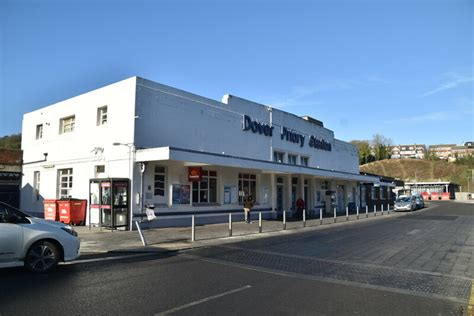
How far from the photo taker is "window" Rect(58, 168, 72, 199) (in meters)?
23.0

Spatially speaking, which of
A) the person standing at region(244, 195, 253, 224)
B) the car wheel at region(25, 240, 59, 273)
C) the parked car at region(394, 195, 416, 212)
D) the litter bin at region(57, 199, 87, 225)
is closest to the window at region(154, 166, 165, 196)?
the litter bin at region(57, 199, 87, 225)

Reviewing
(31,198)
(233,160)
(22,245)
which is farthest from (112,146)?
(22,245)

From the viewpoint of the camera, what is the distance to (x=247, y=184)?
25.6 meters

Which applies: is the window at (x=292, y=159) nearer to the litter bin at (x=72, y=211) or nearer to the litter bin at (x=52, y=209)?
the litter bin at (x=72, y=211)

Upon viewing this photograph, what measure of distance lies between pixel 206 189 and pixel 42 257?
13857 mm

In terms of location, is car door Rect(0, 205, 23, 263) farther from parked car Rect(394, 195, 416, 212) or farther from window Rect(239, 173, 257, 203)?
parked car Rect(394, 195, 416, 212)

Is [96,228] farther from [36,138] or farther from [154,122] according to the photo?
[36,138]

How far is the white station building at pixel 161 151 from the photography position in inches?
744

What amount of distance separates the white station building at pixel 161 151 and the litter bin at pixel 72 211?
0.62 m

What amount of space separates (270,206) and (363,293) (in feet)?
66.2

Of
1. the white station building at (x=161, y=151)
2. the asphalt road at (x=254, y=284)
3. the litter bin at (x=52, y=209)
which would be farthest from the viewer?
→ the litter bin at (x=52, y=209)

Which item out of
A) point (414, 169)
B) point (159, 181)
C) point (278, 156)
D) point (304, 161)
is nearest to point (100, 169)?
point (159, 181)

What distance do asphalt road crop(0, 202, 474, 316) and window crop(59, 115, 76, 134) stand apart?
47.6ft

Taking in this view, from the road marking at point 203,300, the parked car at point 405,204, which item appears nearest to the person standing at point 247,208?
the road marking at point 203,300
